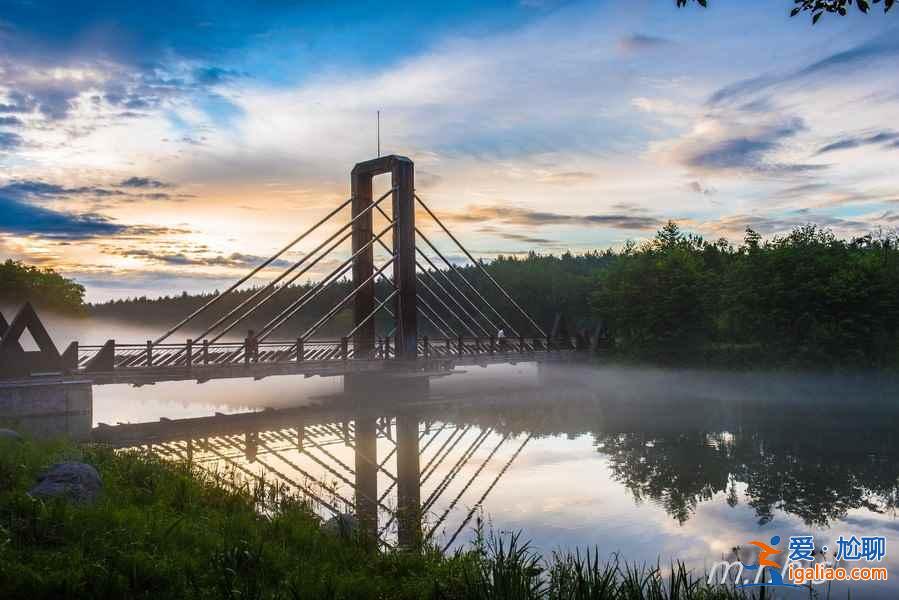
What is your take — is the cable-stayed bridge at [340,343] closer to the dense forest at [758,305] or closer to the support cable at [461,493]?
the dense forest at [758,305]

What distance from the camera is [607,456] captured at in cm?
1775

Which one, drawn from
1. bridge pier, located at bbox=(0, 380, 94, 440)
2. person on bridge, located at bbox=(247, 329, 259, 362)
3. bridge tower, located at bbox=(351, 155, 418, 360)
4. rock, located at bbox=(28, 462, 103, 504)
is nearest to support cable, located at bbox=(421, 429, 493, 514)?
rock, located at bbox=(28, 462, 103, 504)

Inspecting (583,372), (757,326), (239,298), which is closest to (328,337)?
(239,298)

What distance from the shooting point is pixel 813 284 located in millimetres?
36500

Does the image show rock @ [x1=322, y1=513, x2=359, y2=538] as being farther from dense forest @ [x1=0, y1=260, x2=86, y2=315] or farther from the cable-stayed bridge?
dense forest @ [x1=0, y1=260, x2=86, y2=315]

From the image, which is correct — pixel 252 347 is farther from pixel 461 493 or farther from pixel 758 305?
pixel 758 305

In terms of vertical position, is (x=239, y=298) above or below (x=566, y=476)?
above

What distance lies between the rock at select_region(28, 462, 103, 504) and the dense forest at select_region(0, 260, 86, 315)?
70.5m

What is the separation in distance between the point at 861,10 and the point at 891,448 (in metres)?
15.2

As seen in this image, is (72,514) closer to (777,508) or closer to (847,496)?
(777,508)

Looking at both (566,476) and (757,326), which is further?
(757,326)

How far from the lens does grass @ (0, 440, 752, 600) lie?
612 cm

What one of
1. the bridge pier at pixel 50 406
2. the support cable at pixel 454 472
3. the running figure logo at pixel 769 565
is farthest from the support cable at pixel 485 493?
the bridge pier at pixel 50 406

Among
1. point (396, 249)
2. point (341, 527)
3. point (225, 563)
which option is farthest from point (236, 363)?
point (225, 563)
